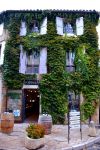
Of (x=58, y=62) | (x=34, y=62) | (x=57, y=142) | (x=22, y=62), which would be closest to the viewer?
(x=57, y=142)

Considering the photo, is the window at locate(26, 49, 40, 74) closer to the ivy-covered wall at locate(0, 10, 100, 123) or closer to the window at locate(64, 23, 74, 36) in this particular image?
the ivy-covered wall at locate(0, 10, 100, 123)

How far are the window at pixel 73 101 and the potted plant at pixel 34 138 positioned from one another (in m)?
7.56

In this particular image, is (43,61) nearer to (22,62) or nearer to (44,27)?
(22,62)

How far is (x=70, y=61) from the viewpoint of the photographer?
1869cm

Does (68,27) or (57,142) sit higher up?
(68,27)

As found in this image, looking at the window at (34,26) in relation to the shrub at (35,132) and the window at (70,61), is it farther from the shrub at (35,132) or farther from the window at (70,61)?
the shrub at (35,132)

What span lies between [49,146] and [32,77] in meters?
7.86

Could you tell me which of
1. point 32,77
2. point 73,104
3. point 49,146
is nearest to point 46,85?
point 32,77

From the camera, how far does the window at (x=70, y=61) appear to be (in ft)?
60.5

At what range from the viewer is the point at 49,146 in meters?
10.8

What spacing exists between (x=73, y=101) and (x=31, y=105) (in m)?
4.75

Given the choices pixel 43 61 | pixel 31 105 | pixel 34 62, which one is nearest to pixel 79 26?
pixel 43 61

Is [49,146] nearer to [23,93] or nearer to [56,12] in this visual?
[23,93]

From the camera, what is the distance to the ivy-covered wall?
58.1ft
